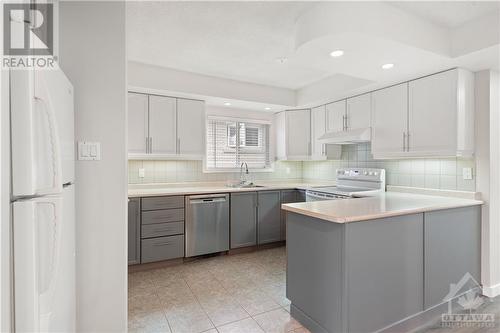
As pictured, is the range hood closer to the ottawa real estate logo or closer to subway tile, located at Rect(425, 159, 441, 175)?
subway tile, located at Rect(425, 159, 441, 175)

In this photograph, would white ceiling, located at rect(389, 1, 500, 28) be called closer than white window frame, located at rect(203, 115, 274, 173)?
Yes

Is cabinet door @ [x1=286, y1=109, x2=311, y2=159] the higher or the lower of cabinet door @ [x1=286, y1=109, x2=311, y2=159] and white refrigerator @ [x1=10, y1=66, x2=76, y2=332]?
the higher

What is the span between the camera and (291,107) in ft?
13.7

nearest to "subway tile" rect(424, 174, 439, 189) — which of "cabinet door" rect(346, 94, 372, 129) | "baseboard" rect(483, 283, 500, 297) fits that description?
"cabinet door" rect(346, 94, 372, 129)

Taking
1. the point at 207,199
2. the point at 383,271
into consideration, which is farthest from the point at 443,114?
the point at 207,199

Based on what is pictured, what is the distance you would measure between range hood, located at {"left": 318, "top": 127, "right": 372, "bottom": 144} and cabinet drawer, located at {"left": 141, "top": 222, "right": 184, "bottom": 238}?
2238mm

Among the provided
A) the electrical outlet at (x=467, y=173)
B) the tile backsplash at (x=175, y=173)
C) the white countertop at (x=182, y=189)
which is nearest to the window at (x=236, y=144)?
the tile backsplash at (x=175, y=173)

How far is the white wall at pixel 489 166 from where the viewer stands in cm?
248

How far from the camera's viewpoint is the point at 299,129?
4309 mm

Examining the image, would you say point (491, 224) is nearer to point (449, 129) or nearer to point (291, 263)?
point (449, 129)

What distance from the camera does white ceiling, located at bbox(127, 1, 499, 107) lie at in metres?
1.95

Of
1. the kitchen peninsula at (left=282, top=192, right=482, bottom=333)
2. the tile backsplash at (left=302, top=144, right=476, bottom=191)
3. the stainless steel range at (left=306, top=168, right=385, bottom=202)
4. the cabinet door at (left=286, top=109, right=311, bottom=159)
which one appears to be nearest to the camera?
the kitchen peninsula at (left=282, top=192, right=482, bottom=333)

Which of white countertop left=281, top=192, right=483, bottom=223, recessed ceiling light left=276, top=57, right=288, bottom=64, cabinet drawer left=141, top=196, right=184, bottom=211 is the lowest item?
cabinet drawer left=141, top=196, right=184, bottom=211

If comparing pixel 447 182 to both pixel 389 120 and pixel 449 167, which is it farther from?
pixel 389 120
